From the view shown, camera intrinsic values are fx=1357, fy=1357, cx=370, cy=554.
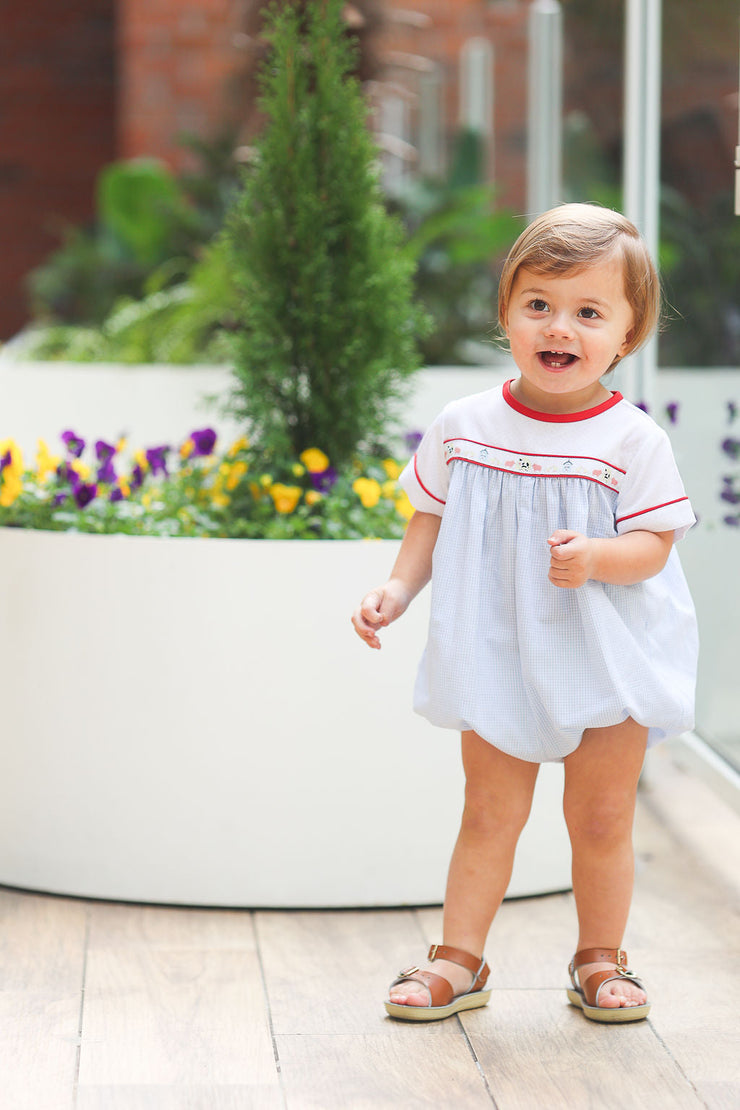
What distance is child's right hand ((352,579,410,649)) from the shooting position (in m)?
1.91

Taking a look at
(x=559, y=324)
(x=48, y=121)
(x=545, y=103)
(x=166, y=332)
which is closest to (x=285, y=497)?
(x=559, y=324)

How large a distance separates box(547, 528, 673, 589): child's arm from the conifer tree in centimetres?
104

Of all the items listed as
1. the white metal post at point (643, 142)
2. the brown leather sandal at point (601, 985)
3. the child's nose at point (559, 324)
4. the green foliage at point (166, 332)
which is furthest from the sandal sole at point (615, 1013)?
the green foliage at point (166, 332)

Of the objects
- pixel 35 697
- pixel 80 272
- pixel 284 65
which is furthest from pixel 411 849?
pixel 80 272

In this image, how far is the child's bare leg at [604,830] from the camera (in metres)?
1.95

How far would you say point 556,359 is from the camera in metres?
1.86

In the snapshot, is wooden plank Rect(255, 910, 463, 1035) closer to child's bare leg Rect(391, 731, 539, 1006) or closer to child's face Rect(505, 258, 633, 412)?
child's bare leg Rect(391, 731, 539, 1006)

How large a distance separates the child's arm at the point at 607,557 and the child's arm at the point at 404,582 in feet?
0.81

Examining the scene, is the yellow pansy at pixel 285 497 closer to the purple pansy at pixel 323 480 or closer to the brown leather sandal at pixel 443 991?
the purple pansy at pixel 323 480

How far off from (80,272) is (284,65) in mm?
4998

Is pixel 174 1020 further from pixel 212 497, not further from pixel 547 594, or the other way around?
pixel 212 497

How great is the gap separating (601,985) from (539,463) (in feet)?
2.57

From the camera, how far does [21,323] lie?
35.0ft

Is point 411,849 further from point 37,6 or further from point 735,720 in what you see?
point 37,6
